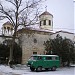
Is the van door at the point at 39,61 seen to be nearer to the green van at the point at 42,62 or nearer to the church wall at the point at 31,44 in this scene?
the green van at the point at 42,62

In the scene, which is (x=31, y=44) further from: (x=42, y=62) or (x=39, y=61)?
(x=39, y=61)

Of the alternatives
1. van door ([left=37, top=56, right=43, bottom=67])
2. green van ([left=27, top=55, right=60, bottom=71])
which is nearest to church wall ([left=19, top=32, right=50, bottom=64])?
green van ([left=27, top=55, right=60, bottom=71])

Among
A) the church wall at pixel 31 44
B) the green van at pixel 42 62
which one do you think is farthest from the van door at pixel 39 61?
the church wall at pixel 31 44

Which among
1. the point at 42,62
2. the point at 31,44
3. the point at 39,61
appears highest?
the point at 31,44

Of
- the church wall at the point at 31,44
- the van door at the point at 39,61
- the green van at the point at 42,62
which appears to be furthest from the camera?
the church wall at the point at 31,44

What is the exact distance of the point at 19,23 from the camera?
32219 mm

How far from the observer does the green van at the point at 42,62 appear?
82.9 feet

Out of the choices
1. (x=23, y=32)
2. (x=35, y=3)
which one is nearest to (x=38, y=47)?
(x=23, y=32)

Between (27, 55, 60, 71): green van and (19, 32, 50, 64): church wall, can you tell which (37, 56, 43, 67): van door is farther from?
(19, 32, 50, 64): church wall

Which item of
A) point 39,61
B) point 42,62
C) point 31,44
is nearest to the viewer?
point 39,61

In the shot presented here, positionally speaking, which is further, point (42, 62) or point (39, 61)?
point (42, 62)

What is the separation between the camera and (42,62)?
25.9 metres

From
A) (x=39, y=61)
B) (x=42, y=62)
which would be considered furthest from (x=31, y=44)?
(x=39, y=61)

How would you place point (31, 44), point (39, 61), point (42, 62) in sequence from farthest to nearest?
point (31, 44), point (42, 62), point (39, 61)
